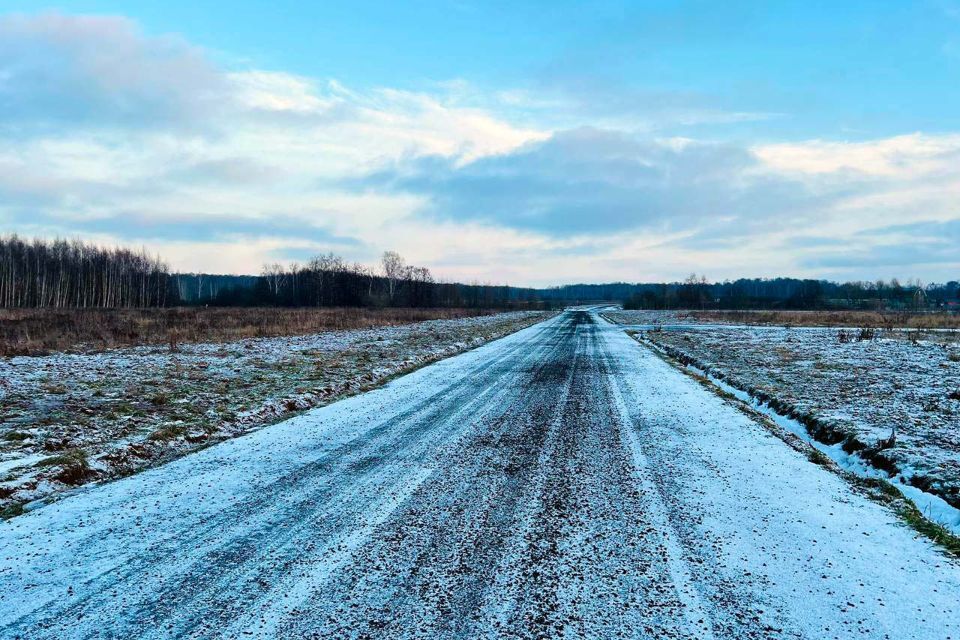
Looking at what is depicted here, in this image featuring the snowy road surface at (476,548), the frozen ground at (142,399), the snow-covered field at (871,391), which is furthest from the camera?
the snow-covered field at (871,391)

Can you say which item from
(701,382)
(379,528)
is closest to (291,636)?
(379,528)

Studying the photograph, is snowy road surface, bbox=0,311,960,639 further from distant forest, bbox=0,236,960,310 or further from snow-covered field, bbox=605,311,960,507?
distant forest, bbox=0,236,960,310

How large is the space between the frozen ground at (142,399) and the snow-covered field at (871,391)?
8.93m

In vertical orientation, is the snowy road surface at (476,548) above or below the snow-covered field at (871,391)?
below

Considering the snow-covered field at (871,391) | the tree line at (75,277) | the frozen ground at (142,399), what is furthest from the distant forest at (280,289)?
the frozen ground at (142,399)

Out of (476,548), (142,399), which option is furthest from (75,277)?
(476,548)

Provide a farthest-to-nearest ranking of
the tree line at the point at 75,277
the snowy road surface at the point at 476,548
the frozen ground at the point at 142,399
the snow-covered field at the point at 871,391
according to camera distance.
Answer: the tree line at the point at 75,277 → the snow-covered field at the point at 871,391 → the frozen ground at the point at 142,399 → the snowy road surface at the point at 476,548

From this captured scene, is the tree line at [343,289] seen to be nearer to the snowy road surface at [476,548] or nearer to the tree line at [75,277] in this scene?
the tree line at [75,277]

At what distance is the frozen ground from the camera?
235 inches

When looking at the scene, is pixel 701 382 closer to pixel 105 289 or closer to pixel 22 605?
pixel 22 605

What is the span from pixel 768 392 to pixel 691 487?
22.3 feet

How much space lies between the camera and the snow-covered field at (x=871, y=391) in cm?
627

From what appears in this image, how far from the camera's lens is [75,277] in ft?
269

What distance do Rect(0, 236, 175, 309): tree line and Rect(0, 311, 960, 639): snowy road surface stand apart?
269ft
